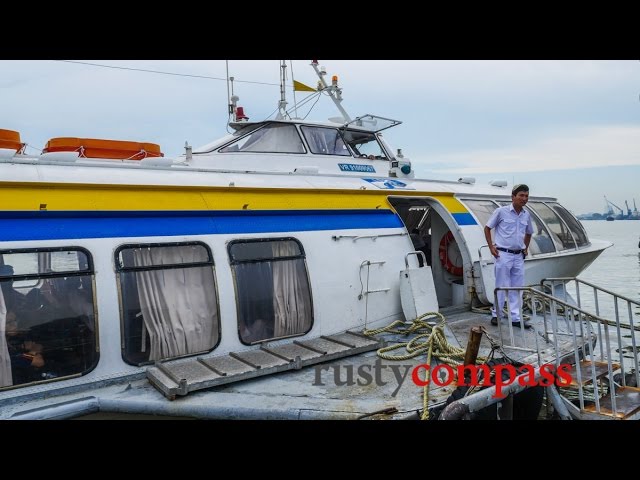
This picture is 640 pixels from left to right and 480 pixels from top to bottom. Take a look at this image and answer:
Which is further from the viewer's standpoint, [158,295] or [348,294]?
[348,294]

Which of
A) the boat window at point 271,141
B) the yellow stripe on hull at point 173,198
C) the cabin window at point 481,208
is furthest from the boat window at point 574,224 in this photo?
the boat window at point 271,141

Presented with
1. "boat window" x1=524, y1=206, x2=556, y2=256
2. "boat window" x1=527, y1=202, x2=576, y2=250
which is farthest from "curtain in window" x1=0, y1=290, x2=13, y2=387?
"boat window" x1=527, y1=202, x2=576, y2=250

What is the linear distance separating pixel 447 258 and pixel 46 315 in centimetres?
507

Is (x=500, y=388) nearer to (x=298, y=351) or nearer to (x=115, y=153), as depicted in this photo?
(x=298, y=351)

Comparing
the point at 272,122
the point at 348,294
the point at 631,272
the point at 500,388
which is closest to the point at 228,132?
the point at 272,122

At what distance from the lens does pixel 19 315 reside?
11.1ft

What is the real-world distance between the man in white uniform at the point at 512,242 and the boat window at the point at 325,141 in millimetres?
2392

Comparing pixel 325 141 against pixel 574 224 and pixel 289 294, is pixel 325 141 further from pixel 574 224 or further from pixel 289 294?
pixel 574 224

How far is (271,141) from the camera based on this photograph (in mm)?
6773

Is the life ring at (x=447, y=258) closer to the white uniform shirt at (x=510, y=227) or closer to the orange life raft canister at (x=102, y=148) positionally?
the white uniform shirt at (x=510, y=227)

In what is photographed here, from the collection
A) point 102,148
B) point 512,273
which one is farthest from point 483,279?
point 102,148

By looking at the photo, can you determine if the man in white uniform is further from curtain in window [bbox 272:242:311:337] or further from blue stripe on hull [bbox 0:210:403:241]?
curtain in window [bbox 272:242:311:337]

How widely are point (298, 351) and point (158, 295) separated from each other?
1.25 meters

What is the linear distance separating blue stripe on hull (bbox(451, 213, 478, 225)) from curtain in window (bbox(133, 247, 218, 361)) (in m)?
3.44
